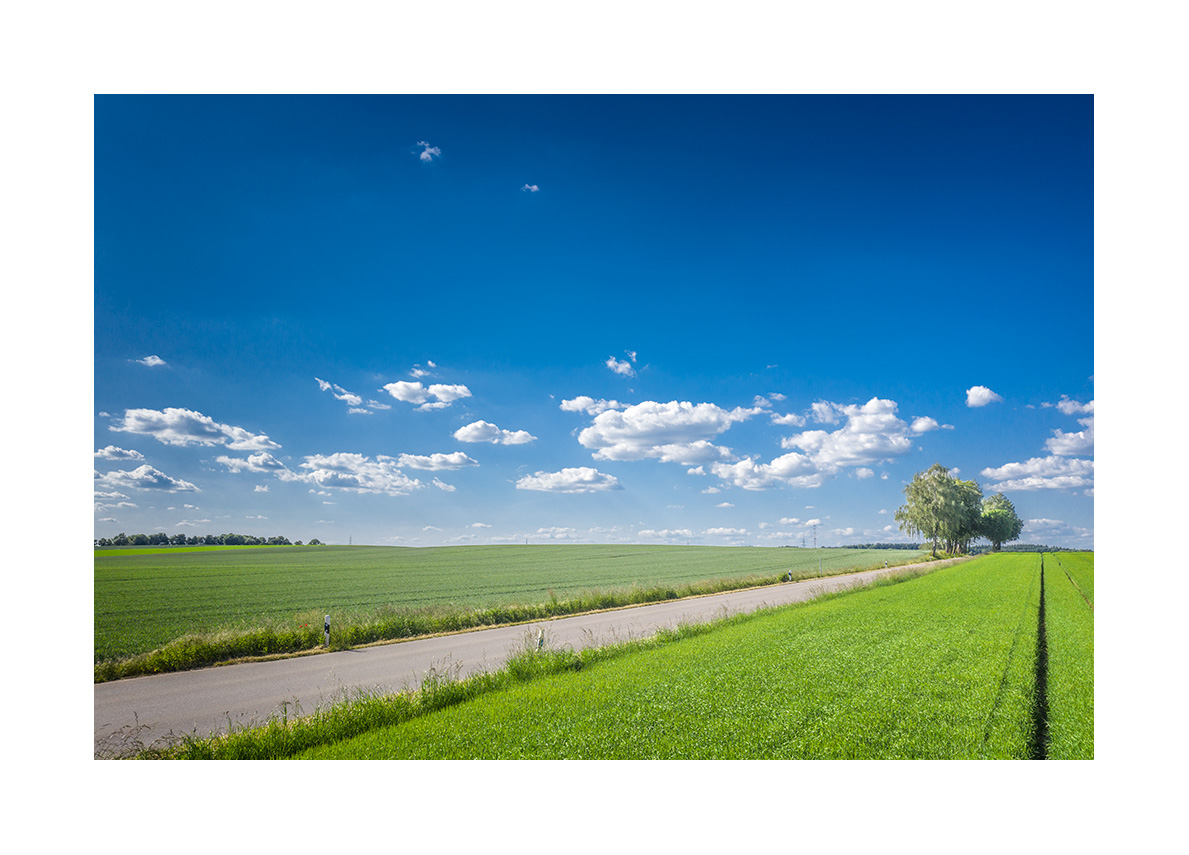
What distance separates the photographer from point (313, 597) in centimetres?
3391

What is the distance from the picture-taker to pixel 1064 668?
12.5 meters

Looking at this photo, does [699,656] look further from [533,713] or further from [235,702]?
[235,702]

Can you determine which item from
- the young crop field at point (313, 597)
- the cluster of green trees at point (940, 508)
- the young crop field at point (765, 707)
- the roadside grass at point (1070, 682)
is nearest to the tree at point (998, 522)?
the cluster of green trees at point (940, 508)

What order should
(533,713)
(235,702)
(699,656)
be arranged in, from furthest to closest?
1. (699,656)
2. (235,702)
3. (533,713)

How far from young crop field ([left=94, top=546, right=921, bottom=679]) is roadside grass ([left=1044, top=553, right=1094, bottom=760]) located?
57.1 feet

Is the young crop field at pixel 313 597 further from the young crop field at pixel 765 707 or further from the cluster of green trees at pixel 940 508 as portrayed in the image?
the cluster of green trees at pixel 940 508

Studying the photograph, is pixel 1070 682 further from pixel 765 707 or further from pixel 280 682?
pixel 280 682

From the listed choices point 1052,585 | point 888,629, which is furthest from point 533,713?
point 1052,585

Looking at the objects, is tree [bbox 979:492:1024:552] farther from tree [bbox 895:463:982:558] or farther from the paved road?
the paved road

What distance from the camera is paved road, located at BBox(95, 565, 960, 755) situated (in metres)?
11.1

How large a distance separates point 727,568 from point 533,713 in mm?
55009

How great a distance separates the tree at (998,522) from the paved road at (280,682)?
290 ft

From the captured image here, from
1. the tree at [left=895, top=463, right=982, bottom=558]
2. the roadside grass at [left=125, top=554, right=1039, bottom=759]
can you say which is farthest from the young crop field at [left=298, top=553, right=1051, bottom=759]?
the tree at [left=895, top=463, right=982, bottom=558]

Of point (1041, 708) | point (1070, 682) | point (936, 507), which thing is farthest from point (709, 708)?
point (936, 507)
